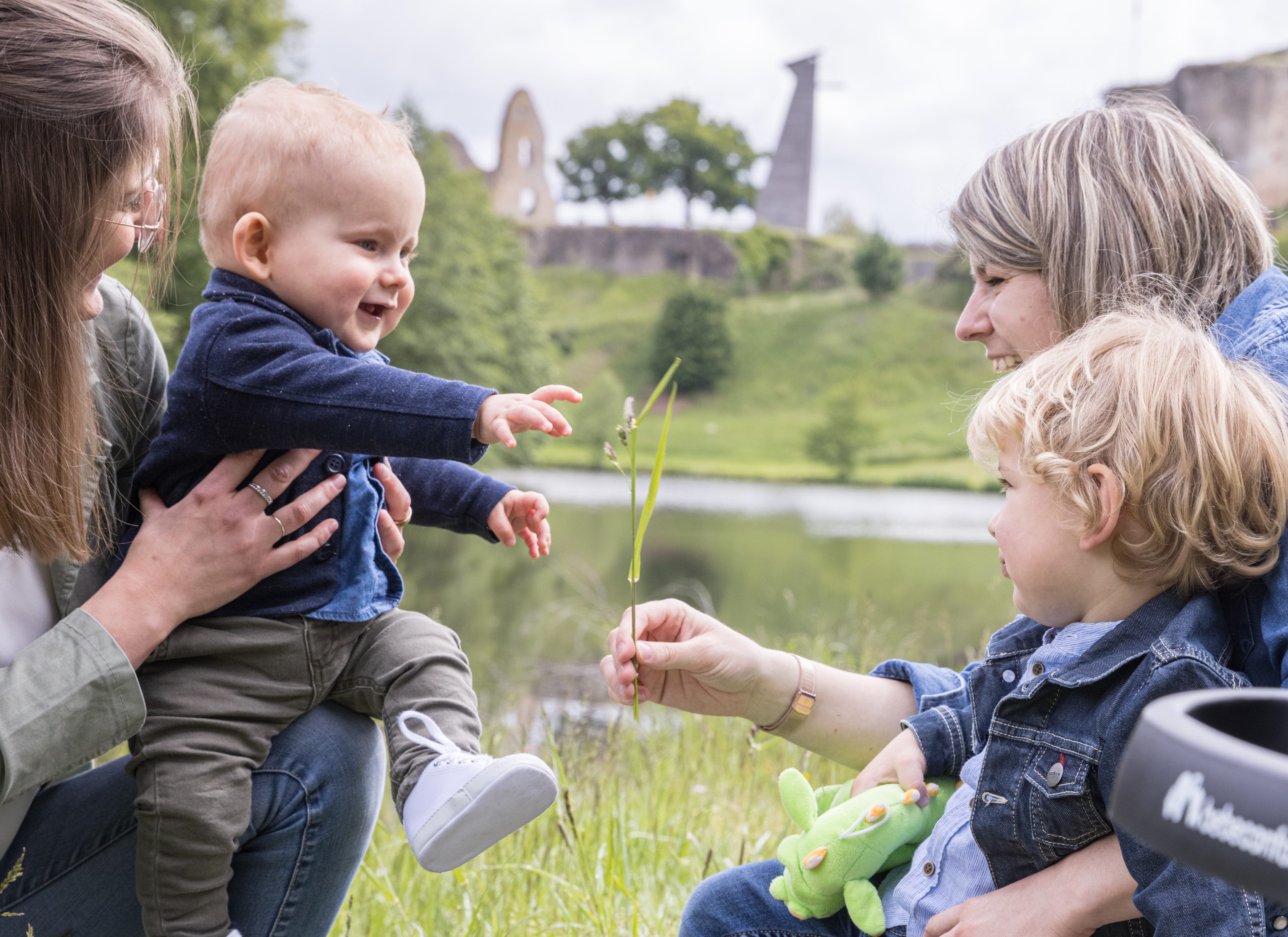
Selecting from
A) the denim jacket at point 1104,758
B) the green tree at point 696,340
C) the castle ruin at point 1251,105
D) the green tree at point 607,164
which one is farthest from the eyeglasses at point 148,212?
the green tree at point 607,164

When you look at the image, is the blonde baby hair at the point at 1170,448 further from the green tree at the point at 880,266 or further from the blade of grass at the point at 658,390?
the green tree at the point at 880,266

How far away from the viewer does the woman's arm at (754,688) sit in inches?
60.1

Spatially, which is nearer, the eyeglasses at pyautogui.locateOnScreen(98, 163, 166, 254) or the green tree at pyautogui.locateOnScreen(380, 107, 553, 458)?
the eyeglasses at pyautogui.locateOnScreen(98, 163, 166, 254)

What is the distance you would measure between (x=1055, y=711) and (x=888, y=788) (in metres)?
0.31

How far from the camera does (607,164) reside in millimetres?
47438

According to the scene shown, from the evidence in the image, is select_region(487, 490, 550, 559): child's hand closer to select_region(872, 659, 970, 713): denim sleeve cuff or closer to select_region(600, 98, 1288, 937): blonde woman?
select_region(600, 98, 1288, 937): blonde woman

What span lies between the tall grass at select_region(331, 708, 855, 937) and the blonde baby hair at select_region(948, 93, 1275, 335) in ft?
3.77

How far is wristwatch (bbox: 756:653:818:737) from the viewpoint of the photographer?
1.59m

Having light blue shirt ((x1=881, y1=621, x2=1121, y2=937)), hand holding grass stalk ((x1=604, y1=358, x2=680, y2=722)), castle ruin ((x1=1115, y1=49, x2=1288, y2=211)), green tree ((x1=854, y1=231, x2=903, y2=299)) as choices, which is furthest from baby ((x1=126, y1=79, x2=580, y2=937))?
castle ruin ((x1=1115, y1=49, x2=1288, y2=211))

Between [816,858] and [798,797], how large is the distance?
112mm

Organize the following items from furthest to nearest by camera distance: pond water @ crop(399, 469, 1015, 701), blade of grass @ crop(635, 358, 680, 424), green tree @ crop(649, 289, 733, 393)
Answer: green tree @ crop(649, 289, 733, 393), pond water @ crop(399, 469, 1015, 701), blade of grass @ crop(635, 358, 680, 424)

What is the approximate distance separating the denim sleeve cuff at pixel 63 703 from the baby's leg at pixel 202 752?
91 mm

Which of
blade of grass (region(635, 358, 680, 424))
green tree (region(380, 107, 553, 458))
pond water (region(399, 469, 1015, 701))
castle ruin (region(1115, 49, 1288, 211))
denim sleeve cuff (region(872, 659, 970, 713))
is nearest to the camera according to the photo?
blade of grass (region(635, 358, 680, 424))

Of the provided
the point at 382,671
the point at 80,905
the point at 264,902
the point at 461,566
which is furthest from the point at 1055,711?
the point at 461,566
